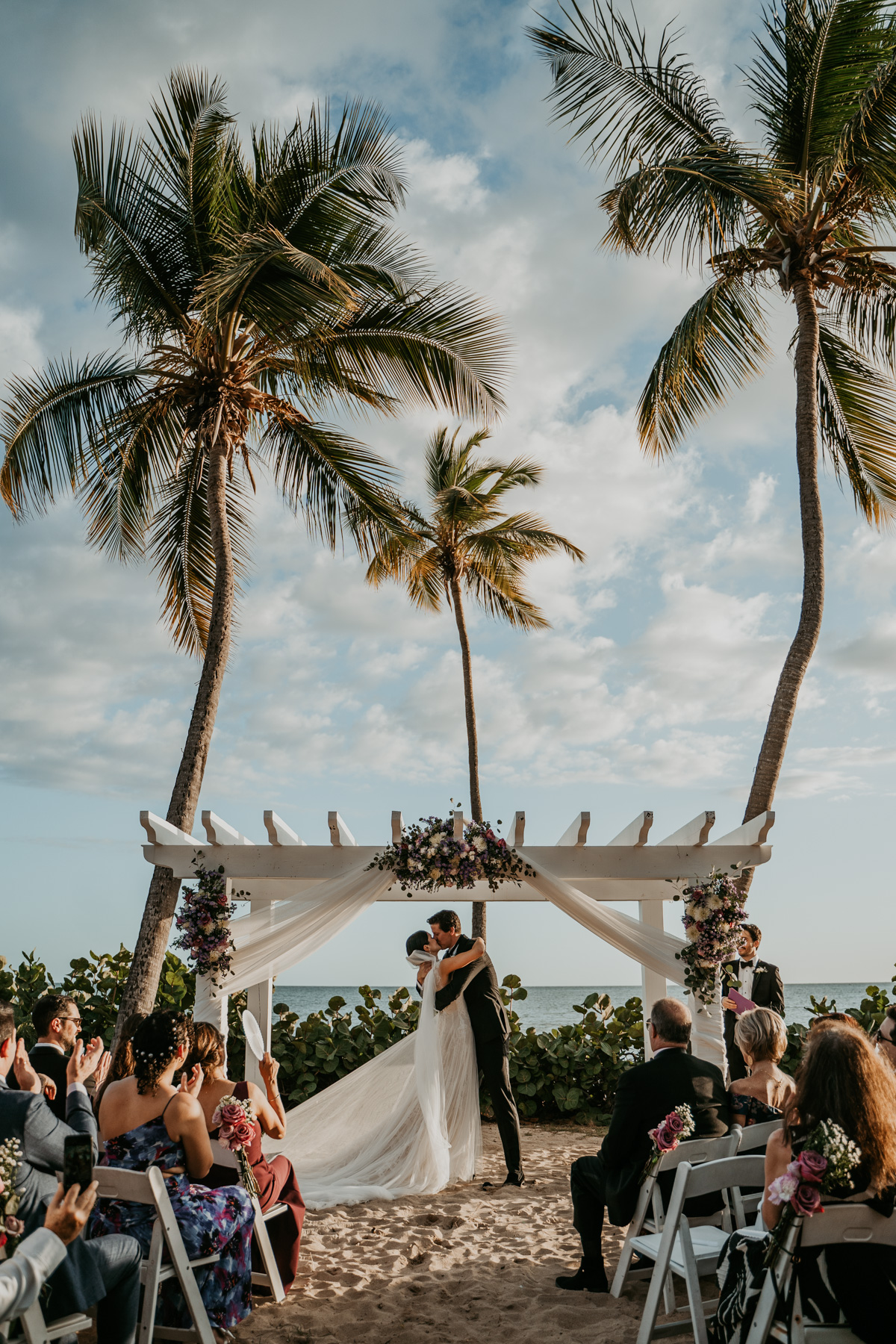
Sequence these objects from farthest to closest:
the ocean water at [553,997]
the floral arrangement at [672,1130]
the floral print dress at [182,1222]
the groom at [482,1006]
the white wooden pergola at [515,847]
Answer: the ocean water at [553,997]
the groom at [482,1006]
the white wooden pergola at [515,847]
the floral arrangement at [672,1130]
the floral print dress at [182,1222]

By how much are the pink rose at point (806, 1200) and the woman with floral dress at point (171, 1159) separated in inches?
94.0

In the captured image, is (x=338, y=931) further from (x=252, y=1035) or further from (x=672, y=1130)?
(x=672, y=1130)

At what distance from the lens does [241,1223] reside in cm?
407

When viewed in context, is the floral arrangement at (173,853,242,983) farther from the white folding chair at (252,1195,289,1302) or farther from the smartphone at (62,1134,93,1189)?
the smartphone at (62,1134,93,1189)

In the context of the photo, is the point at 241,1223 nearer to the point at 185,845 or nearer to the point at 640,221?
the point at 185,845

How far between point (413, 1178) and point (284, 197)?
8.99 metres

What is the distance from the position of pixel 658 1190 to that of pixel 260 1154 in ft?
6.36

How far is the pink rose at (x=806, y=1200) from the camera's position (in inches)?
108

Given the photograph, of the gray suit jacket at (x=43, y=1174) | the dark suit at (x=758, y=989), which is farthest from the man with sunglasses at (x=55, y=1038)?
the dark suit at (x=758, y=989)

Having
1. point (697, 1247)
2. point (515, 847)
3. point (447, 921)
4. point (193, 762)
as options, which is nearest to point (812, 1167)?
point (697, 1247)

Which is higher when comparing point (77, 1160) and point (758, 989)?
point (77, 1160)

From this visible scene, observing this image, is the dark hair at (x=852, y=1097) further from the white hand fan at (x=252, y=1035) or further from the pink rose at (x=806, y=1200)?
the white hand fan at (x=252, y=1035)

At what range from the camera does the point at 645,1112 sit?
178 inches

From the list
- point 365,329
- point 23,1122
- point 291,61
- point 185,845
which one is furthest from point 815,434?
point 23,1122
